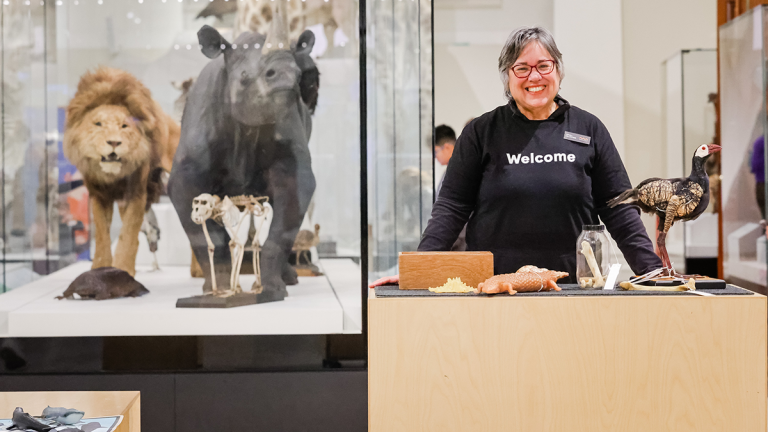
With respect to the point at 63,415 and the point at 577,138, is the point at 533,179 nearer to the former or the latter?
the point at 577,138

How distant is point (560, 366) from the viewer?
4.41ft

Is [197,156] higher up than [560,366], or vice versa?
[197,156]

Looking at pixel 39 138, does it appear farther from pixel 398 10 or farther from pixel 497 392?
pixel 497 392

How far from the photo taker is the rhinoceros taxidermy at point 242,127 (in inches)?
120

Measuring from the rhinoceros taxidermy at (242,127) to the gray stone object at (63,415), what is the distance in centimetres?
150

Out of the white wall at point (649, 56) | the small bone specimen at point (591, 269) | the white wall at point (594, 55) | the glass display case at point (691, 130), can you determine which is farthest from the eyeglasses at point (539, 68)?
the glass display case at point (691, 130)

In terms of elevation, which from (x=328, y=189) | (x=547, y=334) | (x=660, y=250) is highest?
(x=328, y=189)

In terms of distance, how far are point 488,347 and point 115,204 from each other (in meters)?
2.31

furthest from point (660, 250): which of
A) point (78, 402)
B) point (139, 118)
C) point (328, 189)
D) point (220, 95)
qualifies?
point (139, 118)

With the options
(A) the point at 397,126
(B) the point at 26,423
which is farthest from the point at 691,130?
(B) the point at 26,423

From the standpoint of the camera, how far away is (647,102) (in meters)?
4.58

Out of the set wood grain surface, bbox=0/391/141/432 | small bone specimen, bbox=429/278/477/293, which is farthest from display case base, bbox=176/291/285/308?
small bone specimen, bbox=429/278/477/293

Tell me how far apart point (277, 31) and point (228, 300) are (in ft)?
4.10

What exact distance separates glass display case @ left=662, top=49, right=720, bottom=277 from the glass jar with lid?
11.2 ft
